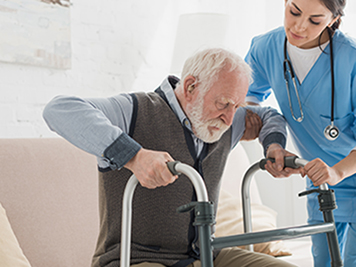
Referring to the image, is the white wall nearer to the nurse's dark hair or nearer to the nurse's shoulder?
the nurse's shoulder

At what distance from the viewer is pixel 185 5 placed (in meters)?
2.67

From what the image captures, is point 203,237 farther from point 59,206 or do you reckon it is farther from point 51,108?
point 59,206

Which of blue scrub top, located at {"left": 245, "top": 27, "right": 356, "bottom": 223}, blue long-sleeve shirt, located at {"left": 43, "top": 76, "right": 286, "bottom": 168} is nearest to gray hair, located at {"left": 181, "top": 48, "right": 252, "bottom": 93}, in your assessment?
blue long-sleeve shirt, located at {"left": 43, "top": 76, "right": 286, "bottom": 168}

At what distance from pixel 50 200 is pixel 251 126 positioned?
2.75ft

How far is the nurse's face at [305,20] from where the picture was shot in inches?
46.6

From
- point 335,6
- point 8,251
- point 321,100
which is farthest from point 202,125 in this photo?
point 8,251

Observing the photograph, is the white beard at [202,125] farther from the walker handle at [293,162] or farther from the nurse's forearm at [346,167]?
the nurse's forearm at [346,167]

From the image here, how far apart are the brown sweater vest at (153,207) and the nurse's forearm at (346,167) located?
0.43m

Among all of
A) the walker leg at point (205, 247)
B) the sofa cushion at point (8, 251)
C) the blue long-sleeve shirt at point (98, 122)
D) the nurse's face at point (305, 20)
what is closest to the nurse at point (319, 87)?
the nurse's face at point (305, 20)

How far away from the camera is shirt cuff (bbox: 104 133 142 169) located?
0.95 metres

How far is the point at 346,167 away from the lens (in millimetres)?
1185

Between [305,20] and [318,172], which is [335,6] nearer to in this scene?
[305,20]

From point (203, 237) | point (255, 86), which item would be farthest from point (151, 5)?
point (203, 237)

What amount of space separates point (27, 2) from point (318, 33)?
138cm
